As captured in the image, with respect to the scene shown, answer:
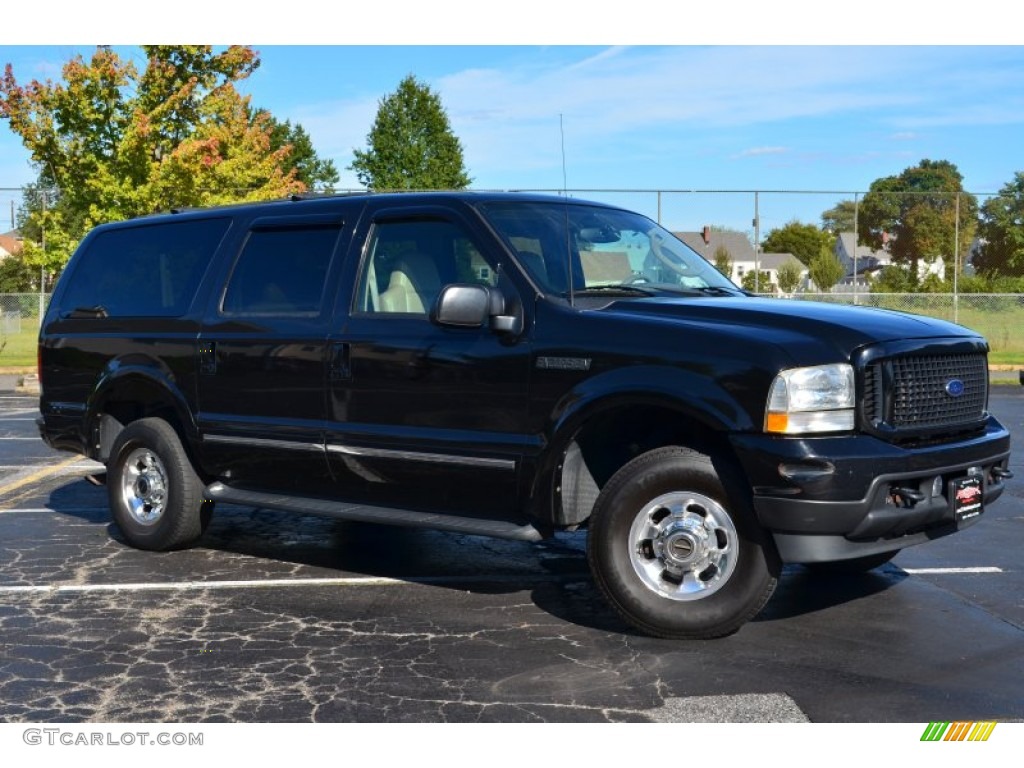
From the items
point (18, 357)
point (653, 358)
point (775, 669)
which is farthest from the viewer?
point (18, 357)

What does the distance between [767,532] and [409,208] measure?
2.55 metres

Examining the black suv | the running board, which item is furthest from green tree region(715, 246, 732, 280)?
the running board

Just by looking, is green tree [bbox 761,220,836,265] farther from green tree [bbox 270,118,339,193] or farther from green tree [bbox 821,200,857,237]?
green tree [bbox 270,118,339,193]

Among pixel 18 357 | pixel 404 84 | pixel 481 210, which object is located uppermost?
pixel 404 84

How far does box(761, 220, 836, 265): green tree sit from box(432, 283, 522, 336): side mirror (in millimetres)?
22746

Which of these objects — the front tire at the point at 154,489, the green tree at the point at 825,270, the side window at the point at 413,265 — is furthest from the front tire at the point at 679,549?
the green tree at the point at 825,270

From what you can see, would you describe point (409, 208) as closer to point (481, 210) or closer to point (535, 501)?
point (481, 210)

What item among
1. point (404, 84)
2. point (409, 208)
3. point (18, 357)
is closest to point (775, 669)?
point (409, 208)

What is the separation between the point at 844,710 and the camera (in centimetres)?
427

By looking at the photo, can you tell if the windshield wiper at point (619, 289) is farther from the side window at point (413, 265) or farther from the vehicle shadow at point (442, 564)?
the vehicle shadow at point (442, 564)

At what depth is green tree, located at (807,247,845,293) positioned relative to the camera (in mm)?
36469

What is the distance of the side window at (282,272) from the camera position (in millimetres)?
6457
